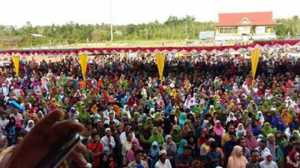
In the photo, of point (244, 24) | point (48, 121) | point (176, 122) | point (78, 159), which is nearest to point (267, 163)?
point (176, 122)

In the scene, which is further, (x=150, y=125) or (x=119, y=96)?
(x=119, y=96)

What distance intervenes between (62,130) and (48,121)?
4 cm

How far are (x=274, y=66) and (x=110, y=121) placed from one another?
44.5 feet

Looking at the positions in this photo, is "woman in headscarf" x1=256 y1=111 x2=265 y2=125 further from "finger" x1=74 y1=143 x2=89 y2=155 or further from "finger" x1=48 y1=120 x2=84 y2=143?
"finger" x1=48 y1=120 x2=84 y2=143

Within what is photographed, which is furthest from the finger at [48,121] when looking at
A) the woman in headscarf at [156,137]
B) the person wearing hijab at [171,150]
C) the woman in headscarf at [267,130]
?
the woman in headscarf at [267,130]

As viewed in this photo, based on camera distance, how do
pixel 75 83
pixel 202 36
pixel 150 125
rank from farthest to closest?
1. pixel 202 36
2. pixel 75 83
3. pixel 150 125

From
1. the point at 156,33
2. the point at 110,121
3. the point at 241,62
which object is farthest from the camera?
the point at 156,33

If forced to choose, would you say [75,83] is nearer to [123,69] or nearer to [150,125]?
[123,69]

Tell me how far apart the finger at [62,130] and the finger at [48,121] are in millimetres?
13

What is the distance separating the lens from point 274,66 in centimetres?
2169

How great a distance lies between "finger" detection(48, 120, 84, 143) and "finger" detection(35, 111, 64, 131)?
0.5 inches

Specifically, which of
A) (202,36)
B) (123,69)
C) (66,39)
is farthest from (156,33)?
(123,69)

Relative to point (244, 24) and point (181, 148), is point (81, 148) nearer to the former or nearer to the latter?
point (181, 148)

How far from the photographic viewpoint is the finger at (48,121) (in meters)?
0.99
